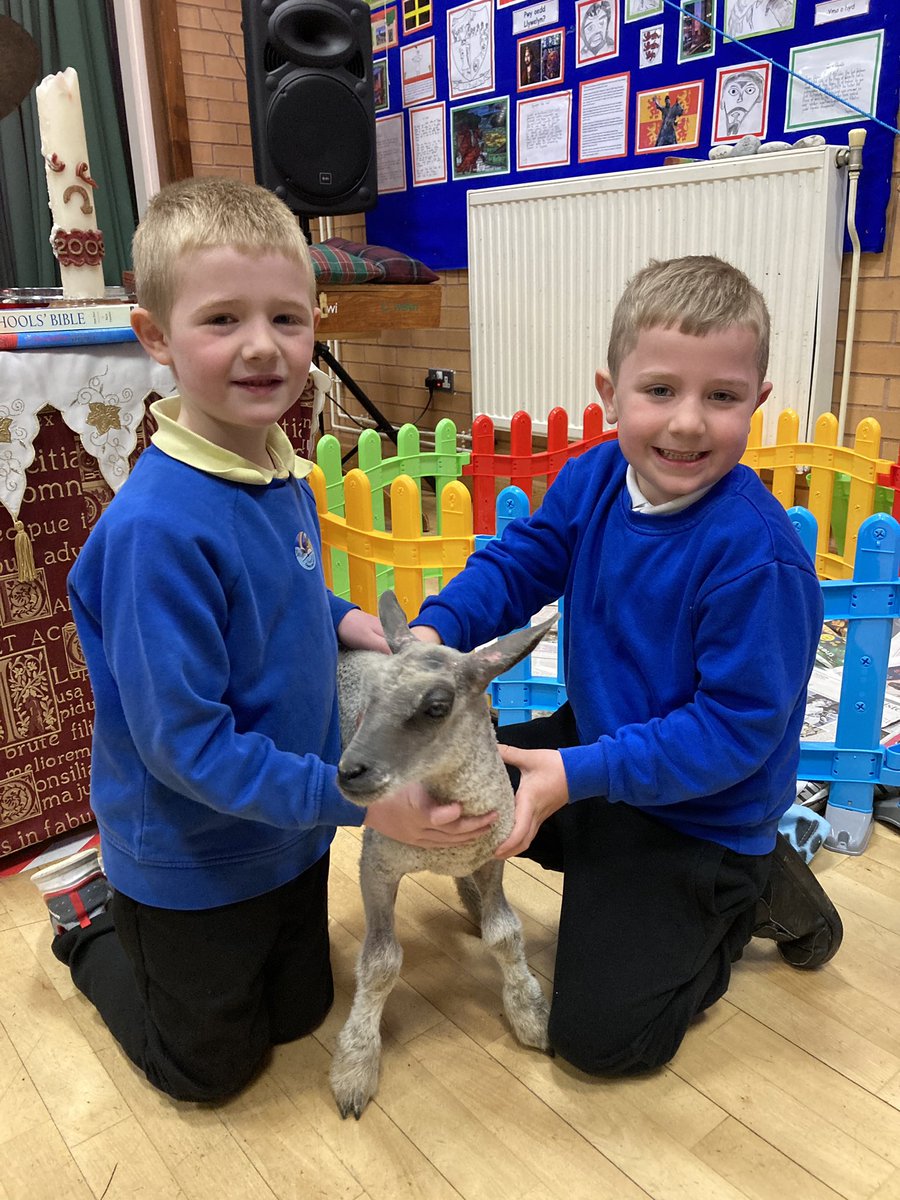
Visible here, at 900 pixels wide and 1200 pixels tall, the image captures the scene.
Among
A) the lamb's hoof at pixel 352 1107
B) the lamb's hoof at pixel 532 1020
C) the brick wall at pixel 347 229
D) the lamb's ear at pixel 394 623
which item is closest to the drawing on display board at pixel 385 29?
the brick wall at pixel 347 229

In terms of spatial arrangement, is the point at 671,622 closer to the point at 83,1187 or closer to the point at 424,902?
the point at 424,902

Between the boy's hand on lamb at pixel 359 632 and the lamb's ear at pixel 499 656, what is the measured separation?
0.34m

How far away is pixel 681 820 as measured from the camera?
3.93ft

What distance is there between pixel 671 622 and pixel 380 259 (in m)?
2.66

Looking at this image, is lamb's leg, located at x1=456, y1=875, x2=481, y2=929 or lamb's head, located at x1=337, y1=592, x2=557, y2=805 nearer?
lamb's head, located at x1=337, y1=592, x2=557, y2=805

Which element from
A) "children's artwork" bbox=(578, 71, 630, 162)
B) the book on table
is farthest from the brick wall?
the book on table

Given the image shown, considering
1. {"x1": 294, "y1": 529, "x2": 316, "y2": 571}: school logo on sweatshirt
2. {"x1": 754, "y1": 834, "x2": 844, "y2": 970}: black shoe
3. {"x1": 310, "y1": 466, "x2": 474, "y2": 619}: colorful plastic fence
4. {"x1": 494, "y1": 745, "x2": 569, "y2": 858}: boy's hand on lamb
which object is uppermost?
{"x1": 294, "y1": 529, "x2": 316, "y2": 571}: school logo on sweatshirt

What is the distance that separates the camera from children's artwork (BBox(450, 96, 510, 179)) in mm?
3537

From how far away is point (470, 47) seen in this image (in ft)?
11.6

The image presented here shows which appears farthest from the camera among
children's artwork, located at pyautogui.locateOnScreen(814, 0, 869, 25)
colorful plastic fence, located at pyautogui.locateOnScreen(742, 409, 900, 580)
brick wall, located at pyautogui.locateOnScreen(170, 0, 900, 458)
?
brick wall, located at pyautogui.locateOnScreen(170, 0, 900, 458)

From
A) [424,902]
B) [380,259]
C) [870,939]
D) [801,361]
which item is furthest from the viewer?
[380,259]

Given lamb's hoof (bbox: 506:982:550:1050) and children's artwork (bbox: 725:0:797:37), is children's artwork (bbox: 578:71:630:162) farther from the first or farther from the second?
lamb's hoof (bbox: 506:982:550:1050)

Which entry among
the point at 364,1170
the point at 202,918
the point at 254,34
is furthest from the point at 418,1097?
the point at 254,34

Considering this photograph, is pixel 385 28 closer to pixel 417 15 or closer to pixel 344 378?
pixel 417 15
